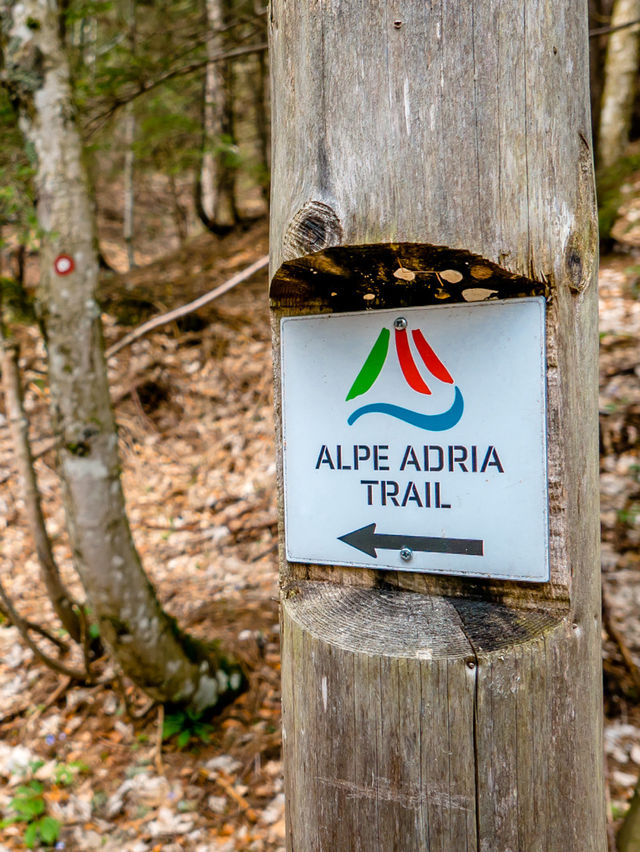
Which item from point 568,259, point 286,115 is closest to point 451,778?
point 568,259

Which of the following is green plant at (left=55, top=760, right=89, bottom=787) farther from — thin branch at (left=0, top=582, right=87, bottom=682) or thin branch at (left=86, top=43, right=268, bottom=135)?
thin branch at (left=86, top=43, right=268, bottom=135)

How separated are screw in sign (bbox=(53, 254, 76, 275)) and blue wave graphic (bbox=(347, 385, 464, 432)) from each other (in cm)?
245

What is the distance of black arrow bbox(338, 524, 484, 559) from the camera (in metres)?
1.06

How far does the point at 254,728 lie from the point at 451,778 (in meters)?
2.68

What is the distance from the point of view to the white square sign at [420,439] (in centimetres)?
100

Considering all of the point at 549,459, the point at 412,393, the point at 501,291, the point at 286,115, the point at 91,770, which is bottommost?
the point at 91,770

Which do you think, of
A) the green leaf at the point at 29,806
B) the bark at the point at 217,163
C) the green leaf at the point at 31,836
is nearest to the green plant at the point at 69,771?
the green leaf at the point at 29,806

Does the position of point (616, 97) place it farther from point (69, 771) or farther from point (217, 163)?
point (69, 771)

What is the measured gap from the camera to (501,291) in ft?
3.38

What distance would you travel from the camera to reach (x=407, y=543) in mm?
1103

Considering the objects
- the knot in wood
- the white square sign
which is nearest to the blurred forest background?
the white square sign

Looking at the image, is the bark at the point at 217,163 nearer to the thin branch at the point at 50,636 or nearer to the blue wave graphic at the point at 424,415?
the thin branch at the point at 50,636

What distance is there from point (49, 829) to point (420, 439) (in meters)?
2.87

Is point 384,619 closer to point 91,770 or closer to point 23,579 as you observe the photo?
point 91,770
